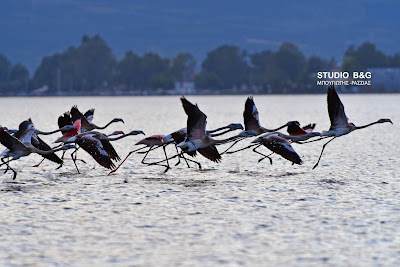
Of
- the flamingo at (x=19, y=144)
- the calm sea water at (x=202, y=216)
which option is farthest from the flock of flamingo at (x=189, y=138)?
the calm sea water at (x=202, y=216)

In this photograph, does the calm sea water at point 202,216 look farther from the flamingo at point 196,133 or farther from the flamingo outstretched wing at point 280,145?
the flamingo at point 196,133

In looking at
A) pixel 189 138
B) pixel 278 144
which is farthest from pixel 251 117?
pixel 189 138

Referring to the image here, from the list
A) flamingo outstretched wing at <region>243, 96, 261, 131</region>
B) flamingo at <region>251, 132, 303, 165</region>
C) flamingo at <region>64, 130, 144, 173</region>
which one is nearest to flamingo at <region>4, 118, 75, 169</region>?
flamingo at <region>64, 130, 144, 173</region>

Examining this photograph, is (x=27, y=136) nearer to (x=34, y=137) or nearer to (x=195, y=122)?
(x=34, y=137)

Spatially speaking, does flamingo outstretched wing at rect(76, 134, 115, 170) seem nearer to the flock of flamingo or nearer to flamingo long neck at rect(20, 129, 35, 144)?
the flock of flamingo

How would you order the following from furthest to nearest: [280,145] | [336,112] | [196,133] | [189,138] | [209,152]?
[209,152], [336,112], [280,145], [189,138], [196,133]

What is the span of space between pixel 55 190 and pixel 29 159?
906 centimetres

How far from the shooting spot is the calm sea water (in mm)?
12773

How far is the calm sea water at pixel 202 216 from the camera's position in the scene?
41.9 ft

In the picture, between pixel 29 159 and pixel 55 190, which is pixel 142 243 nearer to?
pixel 55 190

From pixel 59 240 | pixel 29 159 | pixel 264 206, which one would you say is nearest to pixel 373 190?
pixel 264 206

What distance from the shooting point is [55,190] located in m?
19.9

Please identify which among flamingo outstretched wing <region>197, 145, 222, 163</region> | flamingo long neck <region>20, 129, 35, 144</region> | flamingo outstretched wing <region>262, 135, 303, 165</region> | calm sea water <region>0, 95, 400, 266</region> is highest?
flamingo long neck <region>20, 129, 35, 144</region>

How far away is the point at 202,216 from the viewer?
52.6 ft
